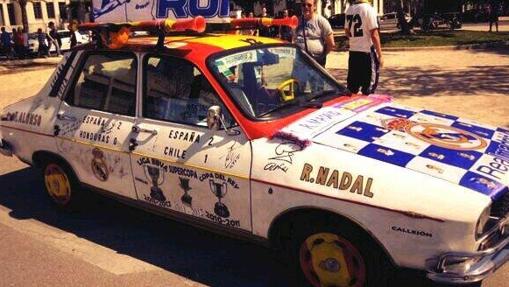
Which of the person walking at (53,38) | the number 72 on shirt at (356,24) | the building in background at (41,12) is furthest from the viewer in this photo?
the building in background at (41,12)

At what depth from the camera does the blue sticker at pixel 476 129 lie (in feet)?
12.8

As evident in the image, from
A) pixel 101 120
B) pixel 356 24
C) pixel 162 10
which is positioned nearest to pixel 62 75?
pixel 101 120

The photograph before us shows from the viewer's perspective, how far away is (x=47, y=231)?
488cm

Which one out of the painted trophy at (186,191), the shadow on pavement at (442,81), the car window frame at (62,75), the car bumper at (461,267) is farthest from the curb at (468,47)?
the car bumper at (461,267)

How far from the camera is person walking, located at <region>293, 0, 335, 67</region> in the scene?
23.8 ft

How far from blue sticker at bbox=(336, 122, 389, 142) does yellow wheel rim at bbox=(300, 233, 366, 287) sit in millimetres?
716

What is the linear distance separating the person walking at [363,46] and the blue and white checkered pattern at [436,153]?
10.4ft

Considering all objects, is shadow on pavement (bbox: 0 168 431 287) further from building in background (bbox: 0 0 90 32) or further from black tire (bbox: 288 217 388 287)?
building in background (bbox: 0 0 90 32)

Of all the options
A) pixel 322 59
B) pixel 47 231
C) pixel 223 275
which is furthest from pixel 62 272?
pixel 322 59

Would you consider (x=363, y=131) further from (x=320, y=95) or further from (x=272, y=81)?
(x=272, y=81)

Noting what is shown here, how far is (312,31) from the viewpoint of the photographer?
729 cm

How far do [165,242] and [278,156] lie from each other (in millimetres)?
1638

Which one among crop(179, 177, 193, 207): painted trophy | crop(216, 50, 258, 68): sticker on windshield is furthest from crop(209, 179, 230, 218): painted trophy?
crop(216, 50, 258, 68): sticker on windshield

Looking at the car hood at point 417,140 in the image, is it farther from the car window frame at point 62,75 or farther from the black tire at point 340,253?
the car window frame at point 62,75
